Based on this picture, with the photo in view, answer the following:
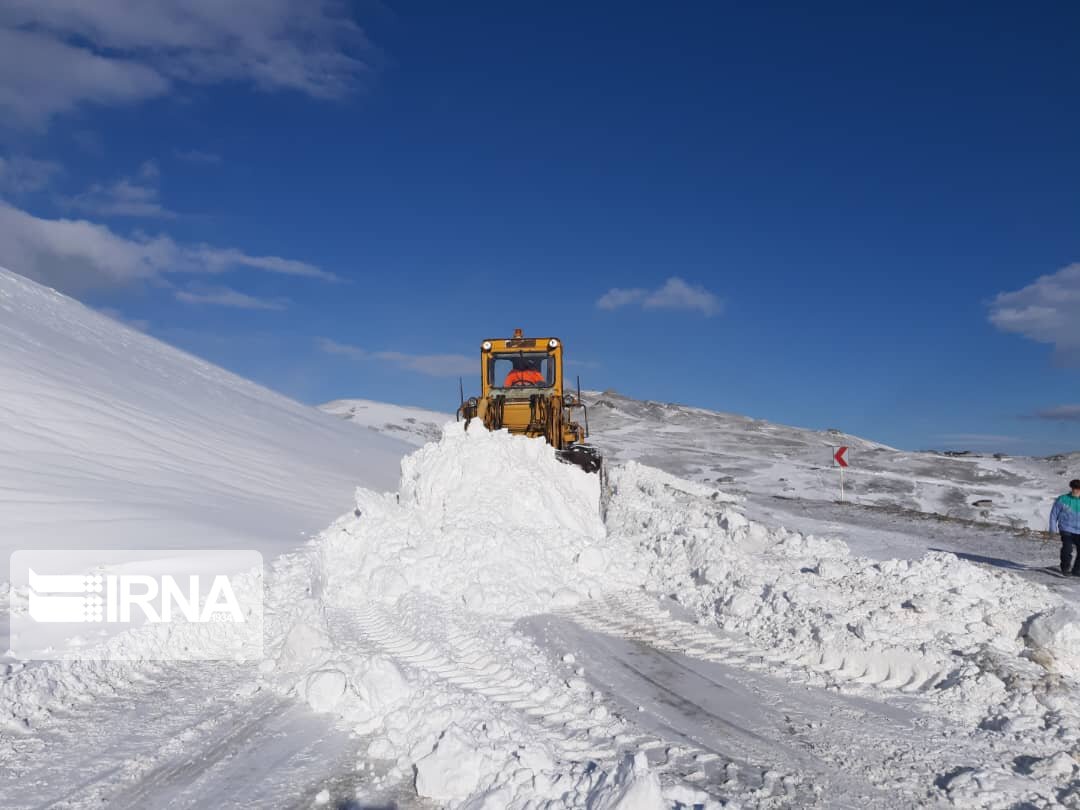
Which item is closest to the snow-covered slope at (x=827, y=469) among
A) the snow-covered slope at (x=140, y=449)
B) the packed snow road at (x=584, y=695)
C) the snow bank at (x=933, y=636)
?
the snow-covered slope at (x=140, y=449)

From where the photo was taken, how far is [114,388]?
1744 cm

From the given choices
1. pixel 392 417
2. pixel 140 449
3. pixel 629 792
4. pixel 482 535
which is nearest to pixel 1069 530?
pixel 482 535

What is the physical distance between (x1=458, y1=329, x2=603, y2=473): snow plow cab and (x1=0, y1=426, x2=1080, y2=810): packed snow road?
4.59m

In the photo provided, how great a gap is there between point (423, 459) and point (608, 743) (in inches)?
297

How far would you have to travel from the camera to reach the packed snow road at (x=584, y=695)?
372 centimetres

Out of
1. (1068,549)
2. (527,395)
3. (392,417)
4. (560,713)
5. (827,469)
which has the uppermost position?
(392,417)

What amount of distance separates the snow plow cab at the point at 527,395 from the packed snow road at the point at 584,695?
15.1ft

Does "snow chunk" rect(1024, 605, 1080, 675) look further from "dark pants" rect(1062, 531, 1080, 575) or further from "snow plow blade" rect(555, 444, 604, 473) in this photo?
"snow plow blade" rect(555, 444, 604, 473)

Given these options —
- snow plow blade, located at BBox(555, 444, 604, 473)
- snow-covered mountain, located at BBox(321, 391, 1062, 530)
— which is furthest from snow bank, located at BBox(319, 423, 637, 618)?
snow-covered mountain, located at BBox(321, 391, 1062, 530)

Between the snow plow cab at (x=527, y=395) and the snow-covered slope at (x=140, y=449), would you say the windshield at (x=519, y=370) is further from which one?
the snow-covered slope at (x=140, y=449)

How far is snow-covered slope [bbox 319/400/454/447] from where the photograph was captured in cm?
4769

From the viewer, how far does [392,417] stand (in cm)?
5319

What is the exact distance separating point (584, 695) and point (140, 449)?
11176 mm

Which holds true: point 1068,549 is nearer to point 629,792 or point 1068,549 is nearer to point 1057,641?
point 1057,641
